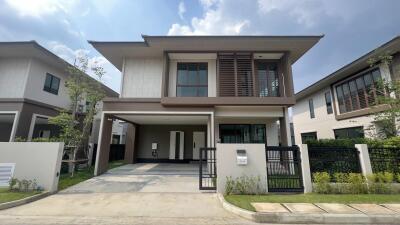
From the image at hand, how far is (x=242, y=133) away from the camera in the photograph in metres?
13.0

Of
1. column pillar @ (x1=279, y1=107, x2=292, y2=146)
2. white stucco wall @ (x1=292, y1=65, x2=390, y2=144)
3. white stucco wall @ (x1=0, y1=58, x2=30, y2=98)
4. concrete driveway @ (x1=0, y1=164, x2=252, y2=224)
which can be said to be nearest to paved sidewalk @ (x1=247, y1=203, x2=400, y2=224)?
concrete driveway @ (x1=0, y1=164, x2=252, y2=224)

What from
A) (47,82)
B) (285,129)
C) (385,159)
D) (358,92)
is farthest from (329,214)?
(47,82)

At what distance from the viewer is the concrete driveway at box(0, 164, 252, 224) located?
461cm

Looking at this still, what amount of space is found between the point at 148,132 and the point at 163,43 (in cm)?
774

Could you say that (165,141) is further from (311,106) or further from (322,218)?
(311,106)

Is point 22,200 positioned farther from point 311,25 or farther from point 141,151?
point 311,25

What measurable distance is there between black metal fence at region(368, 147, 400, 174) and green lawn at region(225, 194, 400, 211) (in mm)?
1023

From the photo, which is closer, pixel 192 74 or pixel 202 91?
pixel 202 91

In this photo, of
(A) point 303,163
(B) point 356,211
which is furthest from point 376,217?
(A) point 303,163

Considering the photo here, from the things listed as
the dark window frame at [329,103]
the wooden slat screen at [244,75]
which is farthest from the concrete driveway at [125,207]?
the dark window frame at [329,103]

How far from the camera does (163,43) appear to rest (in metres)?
10.9

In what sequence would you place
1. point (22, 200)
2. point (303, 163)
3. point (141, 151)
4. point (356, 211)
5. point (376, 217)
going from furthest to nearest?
point (141, 151)
point (303, 163)
point (22, 200)
point (356, 211)
point (376, 217)

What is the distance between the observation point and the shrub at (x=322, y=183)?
645 cm

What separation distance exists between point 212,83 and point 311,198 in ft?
26.3
